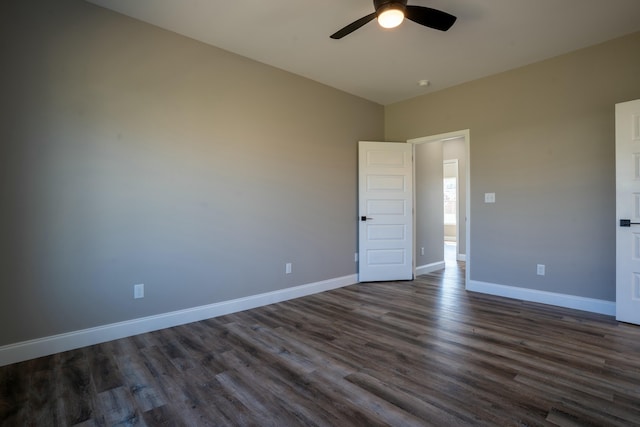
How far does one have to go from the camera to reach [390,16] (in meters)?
2.31

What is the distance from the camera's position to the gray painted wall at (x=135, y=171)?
7.76 ft

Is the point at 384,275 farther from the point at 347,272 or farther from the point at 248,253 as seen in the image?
the point at 248,253

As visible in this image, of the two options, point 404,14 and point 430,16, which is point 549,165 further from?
point 404,14

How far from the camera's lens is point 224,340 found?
2.70 m

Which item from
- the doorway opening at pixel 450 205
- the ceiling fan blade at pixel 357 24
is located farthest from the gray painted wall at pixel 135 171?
the doorway opening at pixel 450 205

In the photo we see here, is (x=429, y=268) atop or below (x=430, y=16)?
below

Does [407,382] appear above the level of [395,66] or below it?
below

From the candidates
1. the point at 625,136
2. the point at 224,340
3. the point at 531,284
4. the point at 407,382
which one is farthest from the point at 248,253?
the point at 625,136

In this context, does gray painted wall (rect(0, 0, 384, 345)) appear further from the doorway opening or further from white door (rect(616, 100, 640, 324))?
the doorway opening

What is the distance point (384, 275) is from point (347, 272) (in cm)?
59

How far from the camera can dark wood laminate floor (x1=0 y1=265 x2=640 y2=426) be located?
5.64 feet

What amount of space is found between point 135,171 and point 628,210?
14.9ft

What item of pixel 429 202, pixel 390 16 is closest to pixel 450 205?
pixel 429 202

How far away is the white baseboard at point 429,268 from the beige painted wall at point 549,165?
1.12 m
